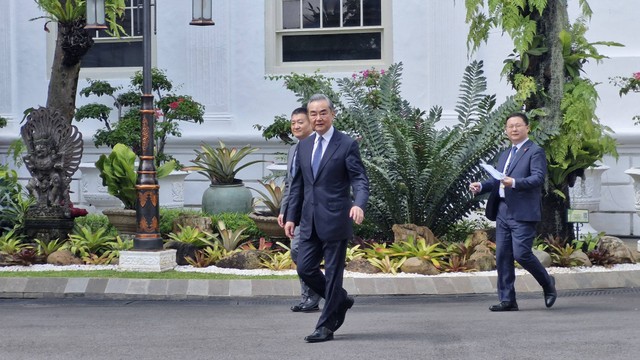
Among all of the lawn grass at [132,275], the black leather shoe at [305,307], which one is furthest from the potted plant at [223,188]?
the black leather shoe at [305,307]

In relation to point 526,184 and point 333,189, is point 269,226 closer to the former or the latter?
point 526,184

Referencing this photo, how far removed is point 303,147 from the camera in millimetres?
9547

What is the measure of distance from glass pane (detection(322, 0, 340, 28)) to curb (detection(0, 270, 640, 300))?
901cm

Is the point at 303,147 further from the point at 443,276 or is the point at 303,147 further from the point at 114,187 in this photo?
the point at 114,187

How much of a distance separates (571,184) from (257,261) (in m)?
4.01

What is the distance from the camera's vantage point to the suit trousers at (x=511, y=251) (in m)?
11.1

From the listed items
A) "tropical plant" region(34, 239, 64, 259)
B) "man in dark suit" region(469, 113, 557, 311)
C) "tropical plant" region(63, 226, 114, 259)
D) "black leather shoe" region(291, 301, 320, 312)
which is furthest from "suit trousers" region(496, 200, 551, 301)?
"tropical plant" region(34, 239, 64, 259)

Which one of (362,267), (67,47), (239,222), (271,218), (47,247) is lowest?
(362,267)

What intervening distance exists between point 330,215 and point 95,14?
658 centimetres

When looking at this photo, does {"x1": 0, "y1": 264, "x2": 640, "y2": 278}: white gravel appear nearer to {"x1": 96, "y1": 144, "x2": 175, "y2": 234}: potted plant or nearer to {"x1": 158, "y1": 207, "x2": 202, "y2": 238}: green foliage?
A: {"x1": 96, "y1": 144, "x2": 175, "y2": 234}: potted plant

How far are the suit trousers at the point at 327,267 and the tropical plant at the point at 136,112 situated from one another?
425 inches

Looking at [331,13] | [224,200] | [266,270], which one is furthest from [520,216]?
[331,13]

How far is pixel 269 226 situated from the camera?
50.5 feet

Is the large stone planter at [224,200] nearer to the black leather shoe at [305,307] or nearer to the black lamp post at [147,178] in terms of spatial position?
the black lamp post at [147,178]
